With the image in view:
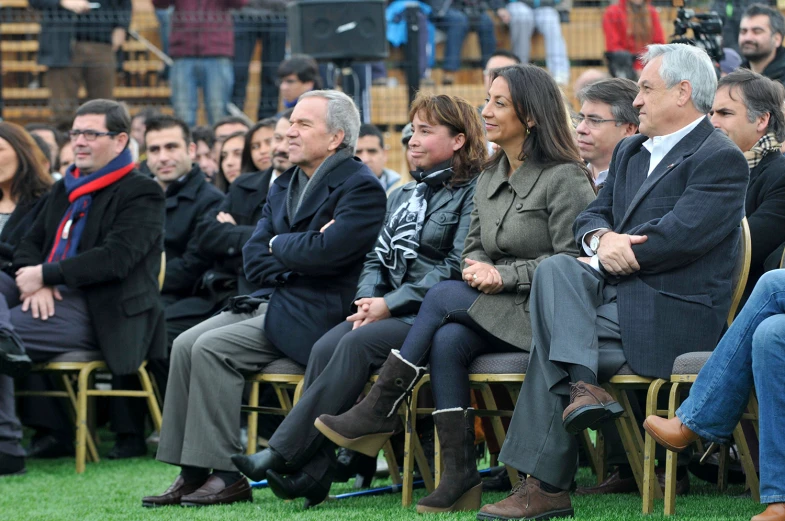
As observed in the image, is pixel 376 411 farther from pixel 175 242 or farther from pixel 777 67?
pixel 777 67

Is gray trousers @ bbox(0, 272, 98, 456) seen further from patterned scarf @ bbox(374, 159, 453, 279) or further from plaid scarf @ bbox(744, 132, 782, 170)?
plaid scarf @ bbox(744, 132, 782, 170)

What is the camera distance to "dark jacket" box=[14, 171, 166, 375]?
Result: 5914 mm

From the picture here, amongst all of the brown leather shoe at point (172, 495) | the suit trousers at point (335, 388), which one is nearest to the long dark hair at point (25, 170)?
the brown leather shoe at point (172, 495)

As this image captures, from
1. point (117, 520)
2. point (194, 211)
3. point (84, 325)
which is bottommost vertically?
point (117, 520)

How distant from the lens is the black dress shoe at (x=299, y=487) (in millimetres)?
4527

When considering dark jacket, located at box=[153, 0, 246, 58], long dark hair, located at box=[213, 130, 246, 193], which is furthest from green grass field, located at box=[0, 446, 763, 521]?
dark jacket, located at box=[153, 0, 246, 58]

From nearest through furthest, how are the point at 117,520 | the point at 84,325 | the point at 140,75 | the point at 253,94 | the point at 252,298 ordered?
the point at 117,520 → the point at 252,298 → the point at 84,325 → the point at 253,94 → the point at 140,75

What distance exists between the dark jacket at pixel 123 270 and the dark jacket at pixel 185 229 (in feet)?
2.09

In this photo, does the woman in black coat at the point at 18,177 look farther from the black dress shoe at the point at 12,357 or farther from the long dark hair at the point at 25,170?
the black dress shoe at the point at 12,357

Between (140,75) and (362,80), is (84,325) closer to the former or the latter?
(362,80)

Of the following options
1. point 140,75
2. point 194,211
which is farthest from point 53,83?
point 194,211

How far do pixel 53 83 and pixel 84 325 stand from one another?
5.12m

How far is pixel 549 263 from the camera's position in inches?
159

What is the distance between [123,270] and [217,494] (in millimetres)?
1488
